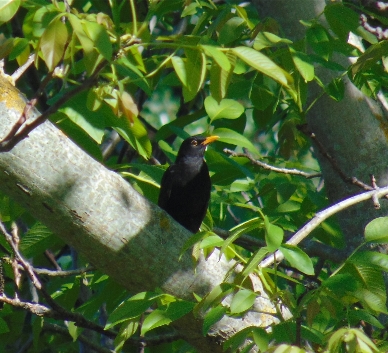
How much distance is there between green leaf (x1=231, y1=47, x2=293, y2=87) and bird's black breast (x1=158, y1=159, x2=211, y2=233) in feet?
7.97

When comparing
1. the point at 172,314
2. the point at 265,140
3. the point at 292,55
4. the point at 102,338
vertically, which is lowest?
the point at 265,140

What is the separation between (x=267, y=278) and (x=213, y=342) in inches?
17.7

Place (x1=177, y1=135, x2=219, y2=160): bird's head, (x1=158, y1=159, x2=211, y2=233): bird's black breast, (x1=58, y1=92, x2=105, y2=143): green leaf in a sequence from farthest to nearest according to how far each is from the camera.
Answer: (x1=177, y1=135, x2=219, y2=160): bird's head < (x1=158, y1=159, x2=211, y2=233): bird's black breast < (x1=58, y1=92, x2=105, y2=143): green leaf

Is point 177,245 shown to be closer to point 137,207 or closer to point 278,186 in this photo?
point 137,207

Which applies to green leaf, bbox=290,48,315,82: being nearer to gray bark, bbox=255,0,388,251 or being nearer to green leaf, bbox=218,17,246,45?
green leaf, bbox=218,17,246,45

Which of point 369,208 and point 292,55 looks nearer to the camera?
point 292,55

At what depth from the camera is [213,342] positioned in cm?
277

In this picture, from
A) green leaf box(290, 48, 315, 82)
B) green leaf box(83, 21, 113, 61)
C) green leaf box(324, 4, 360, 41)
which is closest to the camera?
green leaf box(83, 21, 113, 61)

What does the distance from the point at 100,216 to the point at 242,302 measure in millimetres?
640

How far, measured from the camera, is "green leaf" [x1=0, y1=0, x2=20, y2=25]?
1.85m

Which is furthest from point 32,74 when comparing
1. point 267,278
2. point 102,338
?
point 267,278

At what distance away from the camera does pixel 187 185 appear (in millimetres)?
4770

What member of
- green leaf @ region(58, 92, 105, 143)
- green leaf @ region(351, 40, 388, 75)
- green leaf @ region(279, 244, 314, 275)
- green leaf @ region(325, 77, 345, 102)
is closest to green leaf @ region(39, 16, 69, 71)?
green leaf @ region(58, 92, 105, 143)

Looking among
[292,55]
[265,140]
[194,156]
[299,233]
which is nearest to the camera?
[299,233]
